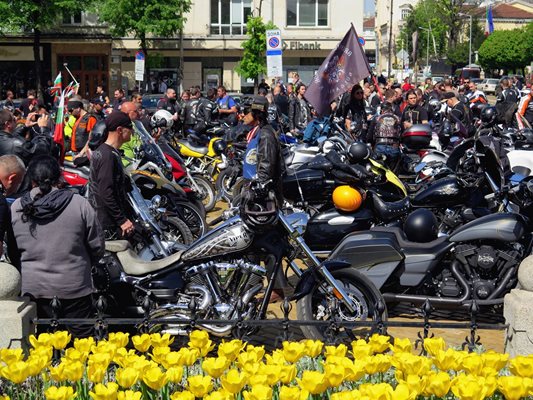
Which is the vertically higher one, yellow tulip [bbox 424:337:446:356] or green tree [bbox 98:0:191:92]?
green tree [bbox 98:0:191:92]

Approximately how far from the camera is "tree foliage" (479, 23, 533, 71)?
81.3 metres

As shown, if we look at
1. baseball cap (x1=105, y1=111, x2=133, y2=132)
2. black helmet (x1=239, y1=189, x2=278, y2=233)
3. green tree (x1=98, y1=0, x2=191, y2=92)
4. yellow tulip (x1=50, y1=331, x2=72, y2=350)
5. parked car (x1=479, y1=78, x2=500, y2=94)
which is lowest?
parked car (x1=479, y1=78, x2=500, y2=94)

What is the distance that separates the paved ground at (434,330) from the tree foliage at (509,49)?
77000mm

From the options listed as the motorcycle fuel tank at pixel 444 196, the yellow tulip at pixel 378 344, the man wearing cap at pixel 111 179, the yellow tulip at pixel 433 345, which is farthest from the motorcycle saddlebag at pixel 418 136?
the yellow tulip at pixel 433 345

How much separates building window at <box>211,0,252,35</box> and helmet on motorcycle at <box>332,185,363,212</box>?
45607mm

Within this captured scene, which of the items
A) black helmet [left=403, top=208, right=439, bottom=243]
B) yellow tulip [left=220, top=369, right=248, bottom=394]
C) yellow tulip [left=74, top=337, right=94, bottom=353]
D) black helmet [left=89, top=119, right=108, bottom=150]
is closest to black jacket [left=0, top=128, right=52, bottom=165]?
black helmet [left=89, top=119, right=108, bottom=150]

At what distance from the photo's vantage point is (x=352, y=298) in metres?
6.37

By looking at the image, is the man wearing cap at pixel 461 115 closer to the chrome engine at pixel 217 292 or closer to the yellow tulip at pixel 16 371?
the chrome engine at pixel 217 292

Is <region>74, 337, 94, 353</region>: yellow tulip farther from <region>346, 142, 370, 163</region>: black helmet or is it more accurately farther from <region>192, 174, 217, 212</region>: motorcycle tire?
<region>192, 174, 217, 212</region>: motorcycle tire

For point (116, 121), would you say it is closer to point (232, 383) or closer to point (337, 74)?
point (232, 383)

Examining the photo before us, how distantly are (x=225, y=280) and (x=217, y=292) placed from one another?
109 mm

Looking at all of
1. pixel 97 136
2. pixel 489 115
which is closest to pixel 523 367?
pixel 97 136

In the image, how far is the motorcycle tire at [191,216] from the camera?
1033cm

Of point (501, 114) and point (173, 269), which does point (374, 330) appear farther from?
point (501, 114)
